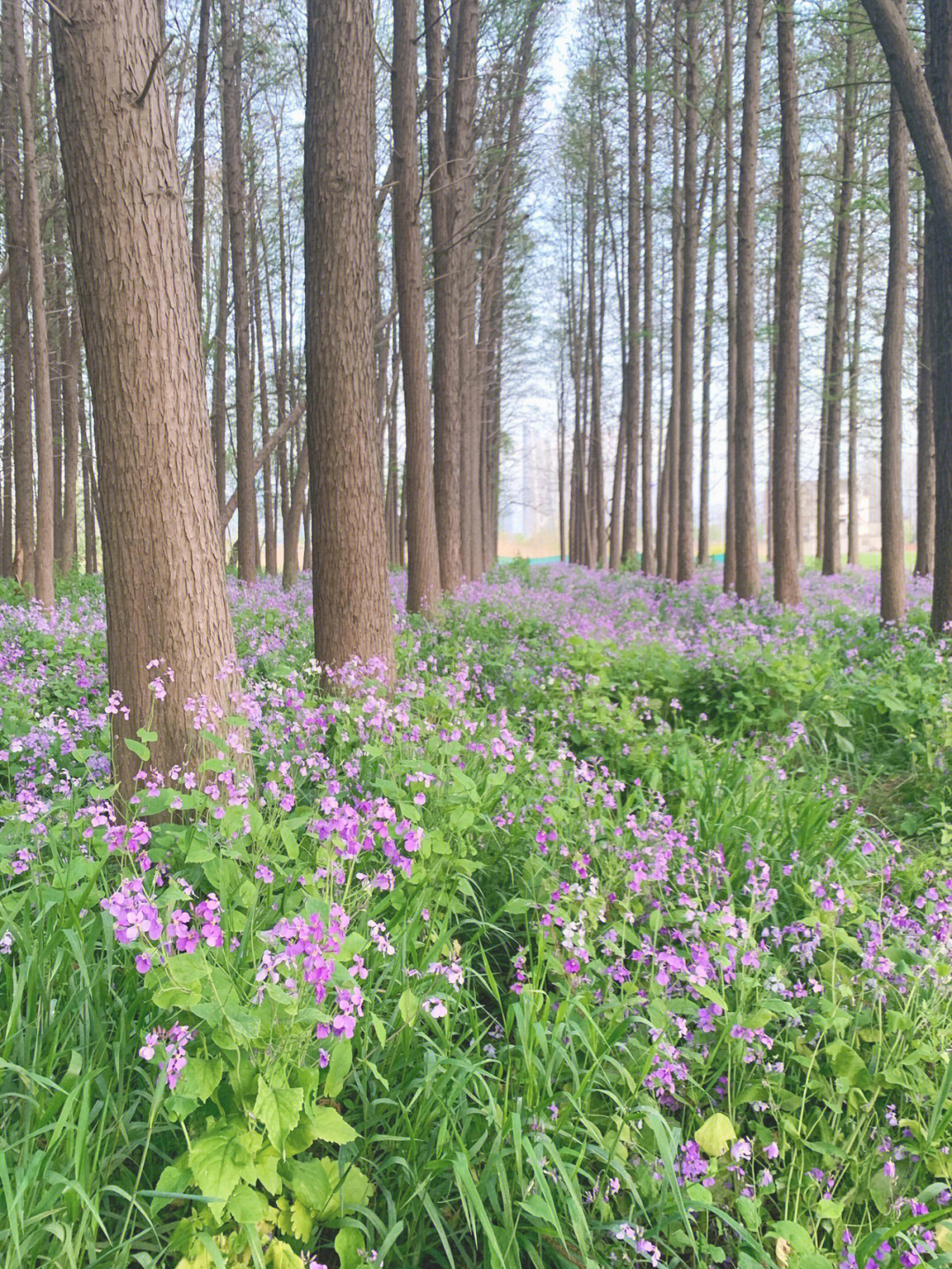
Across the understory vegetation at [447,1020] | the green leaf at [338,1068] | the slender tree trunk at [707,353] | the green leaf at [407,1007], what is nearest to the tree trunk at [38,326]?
the understory vegetation at [447,1020]

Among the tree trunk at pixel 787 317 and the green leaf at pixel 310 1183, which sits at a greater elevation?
the tree trunk at pixel 787 317

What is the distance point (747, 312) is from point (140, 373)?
31.7 feet

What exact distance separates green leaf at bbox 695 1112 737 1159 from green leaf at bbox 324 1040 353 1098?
0.92 metres

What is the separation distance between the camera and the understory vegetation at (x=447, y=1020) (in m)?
1.63

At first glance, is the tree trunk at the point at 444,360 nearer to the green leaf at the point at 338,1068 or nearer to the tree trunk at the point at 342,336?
the tree trunk at the point at 342,336

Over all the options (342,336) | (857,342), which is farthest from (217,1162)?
(857,342)

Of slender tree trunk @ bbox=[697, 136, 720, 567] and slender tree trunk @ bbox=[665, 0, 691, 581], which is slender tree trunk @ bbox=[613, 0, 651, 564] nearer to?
slender tree trunk @ bbox=[665, 0, 691, 581]

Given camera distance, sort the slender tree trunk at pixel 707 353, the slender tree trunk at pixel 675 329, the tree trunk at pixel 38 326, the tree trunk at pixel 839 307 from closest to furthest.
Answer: the tree trunk at pixel 38 326
the tree trunk at pixel 839 307
the slender tree trunk at pixel 675 329
the slender tree trunk at pixel 707 353

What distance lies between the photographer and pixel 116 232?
111 inches

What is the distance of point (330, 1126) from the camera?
1633 millimetres

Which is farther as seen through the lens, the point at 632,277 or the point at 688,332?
the point at 632,277

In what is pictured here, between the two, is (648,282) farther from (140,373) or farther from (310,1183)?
(310,1183)

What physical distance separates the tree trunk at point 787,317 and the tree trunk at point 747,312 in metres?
0.44

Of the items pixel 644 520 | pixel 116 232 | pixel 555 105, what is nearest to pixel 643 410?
pixel 644 520
